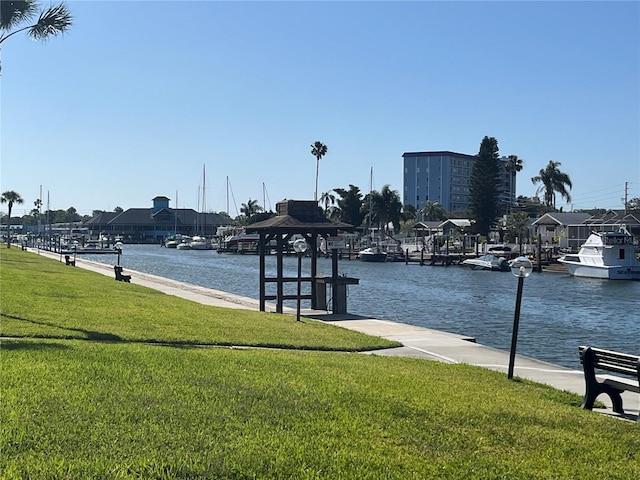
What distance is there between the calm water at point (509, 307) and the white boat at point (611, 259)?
1986mm

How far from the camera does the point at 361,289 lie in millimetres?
53344

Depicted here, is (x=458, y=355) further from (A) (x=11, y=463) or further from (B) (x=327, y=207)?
(B) (x=327, y=207)

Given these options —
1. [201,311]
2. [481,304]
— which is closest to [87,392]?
[201,311]

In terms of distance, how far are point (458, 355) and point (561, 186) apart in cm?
13613

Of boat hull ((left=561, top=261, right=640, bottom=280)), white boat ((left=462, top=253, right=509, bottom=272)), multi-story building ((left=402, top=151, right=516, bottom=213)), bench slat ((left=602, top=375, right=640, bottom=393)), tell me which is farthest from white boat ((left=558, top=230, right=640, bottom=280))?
multi-story building ((left=402, top=151, right=516, bottom=213))

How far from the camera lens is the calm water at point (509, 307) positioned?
27.3 meters

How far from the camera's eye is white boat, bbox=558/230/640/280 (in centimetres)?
6950

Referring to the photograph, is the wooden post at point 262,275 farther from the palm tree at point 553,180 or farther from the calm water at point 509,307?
the palm tree at point 553,180

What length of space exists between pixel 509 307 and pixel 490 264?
1752 inches

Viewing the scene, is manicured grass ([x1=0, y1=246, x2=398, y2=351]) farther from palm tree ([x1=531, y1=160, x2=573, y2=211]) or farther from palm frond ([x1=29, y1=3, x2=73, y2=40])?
palm tree ([x1=531, y1=160, x2=573, y2=211])

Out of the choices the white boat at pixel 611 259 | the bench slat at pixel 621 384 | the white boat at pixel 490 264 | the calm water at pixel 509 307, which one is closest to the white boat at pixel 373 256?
the white boat at pixel 490 264

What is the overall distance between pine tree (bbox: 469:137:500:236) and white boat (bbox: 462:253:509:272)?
28.5m

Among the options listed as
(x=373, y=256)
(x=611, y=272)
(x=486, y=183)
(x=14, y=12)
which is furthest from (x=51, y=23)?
(x=486, y=183)

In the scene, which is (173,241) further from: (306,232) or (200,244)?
(306,232)
